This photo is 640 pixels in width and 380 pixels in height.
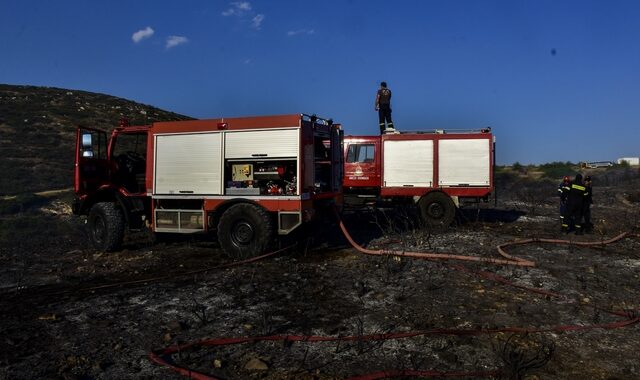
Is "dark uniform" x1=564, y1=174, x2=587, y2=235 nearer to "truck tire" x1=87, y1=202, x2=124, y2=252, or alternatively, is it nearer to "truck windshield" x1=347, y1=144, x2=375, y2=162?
"truck windshield" x1=347, y1=144, x2=375, y2=162

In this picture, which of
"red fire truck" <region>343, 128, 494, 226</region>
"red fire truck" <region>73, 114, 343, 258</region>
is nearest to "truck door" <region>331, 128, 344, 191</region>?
"red fire truck" <region>73, 114, 343, 258</region>

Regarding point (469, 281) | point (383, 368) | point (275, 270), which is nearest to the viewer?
point (383, 368)

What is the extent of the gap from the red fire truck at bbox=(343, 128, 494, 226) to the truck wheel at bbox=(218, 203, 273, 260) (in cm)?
557

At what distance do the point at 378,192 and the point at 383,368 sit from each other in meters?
10.1

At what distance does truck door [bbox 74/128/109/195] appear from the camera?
10227 mm

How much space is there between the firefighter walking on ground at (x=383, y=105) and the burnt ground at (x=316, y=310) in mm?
5474

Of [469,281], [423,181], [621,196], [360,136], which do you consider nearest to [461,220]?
[423,181]

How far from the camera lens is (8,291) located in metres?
7.30

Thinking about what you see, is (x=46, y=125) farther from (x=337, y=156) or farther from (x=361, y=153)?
(x=337, y=156)

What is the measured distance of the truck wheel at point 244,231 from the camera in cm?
909

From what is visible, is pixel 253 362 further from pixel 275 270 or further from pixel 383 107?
pixel 383 107

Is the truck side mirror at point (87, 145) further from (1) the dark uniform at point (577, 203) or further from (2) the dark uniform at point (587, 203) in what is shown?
(2) the dark uniform at point (587, 203)

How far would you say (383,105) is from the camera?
15219 mm

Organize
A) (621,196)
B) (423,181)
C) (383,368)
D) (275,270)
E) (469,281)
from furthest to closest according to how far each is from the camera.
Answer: (621,196)
(423,181)
(275,270)
(469,281)
(383,368)
